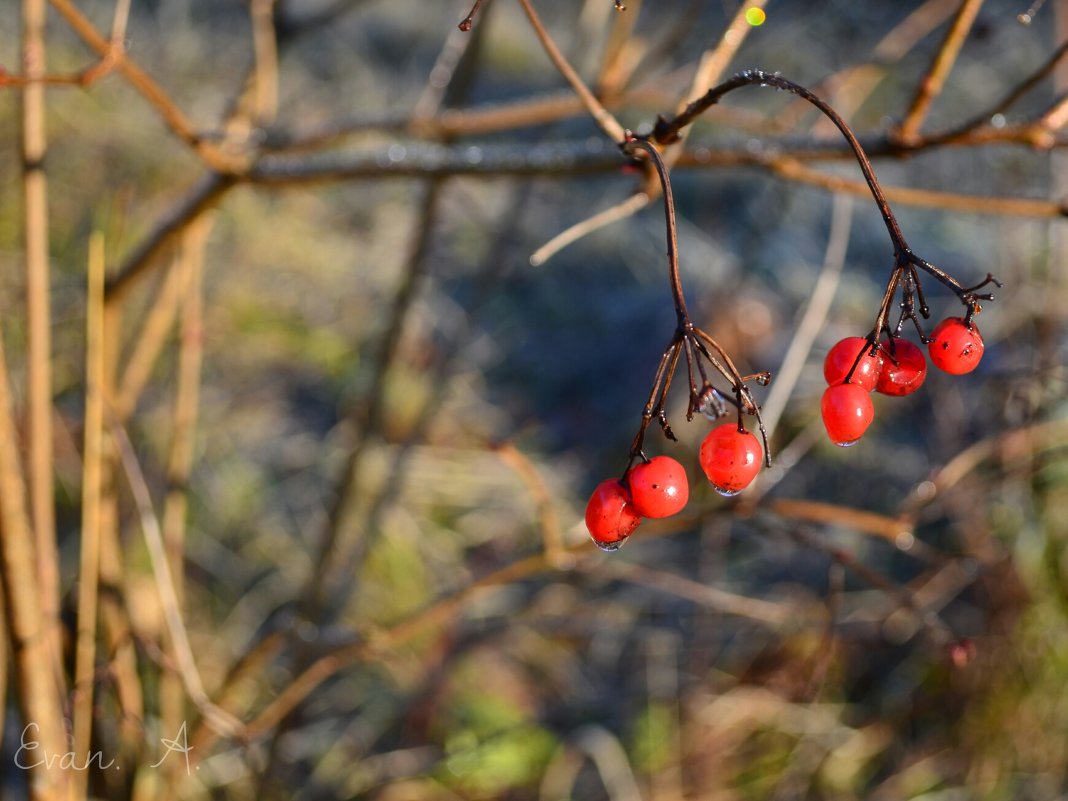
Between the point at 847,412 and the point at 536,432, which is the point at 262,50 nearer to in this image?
the point at 847,412

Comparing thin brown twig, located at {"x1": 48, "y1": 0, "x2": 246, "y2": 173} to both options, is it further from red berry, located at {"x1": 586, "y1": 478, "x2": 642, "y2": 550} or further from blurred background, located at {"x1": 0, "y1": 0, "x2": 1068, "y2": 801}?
red berry, located at {"x1": 586, "y1": 478, "x2": 642, "y2": 550}

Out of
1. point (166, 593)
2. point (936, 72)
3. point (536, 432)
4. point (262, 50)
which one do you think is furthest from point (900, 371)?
point (536, 432)

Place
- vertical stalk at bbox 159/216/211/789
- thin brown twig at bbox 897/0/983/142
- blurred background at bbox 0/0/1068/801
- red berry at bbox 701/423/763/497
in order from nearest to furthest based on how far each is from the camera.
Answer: red berry at bbox 701/423/763/497, thin brown twig at bbox 897/0/983/142, blurred background at bbox 0/0/1068/801, vertical stalk at bbox 159/216/211/789

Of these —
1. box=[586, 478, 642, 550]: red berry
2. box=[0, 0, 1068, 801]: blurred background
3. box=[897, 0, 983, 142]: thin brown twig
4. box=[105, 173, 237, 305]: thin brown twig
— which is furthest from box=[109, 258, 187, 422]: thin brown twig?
box=[897, 0, 983, 142]: thin brown twig

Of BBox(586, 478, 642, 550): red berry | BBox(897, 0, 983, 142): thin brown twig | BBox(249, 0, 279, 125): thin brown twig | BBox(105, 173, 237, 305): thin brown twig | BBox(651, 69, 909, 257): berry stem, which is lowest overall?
BBox(586, 478, 642, 550): red berry

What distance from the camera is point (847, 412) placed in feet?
2.35

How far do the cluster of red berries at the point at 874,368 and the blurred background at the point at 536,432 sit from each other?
324 millimetres

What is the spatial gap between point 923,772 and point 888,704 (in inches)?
9.4

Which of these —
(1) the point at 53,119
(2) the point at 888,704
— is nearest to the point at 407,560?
(2) the point at 888,704

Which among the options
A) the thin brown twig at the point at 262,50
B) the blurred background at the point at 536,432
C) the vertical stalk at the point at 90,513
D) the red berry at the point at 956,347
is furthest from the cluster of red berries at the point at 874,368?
the thin brown twig at the point at 262,50

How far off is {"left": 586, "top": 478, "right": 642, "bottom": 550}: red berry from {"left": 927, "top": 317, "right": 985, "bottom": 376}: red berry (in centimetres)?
28

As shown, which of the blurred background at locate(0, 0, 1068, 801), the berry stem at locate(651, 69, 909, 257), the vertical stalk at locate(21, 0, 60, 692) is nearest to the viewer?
the berry stem at locate(651, 69, 909, 257)

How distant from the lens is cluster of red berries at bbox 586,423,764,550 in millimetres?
717

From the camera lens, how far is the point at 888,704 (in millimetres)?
2578
